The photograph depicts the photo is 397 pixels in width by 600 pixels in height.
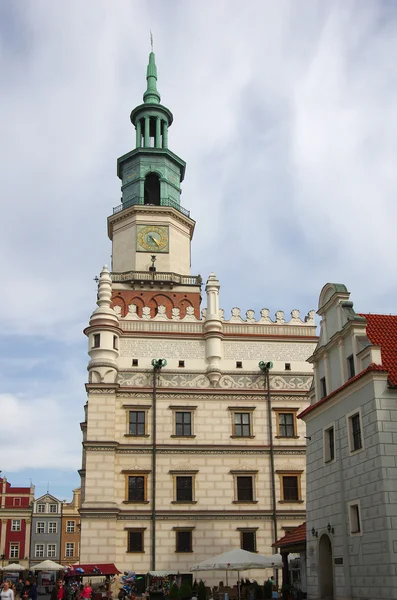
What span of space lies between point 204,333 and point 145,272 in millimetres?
6924

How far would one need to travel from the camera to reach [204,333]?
42156 mm

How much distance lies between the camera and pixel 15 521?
308 feet

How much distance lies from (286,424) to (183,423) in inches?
229

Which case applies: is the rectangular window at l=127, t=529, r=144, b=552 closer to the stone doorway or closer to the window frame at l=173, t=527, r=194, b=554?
the window frame at l=173, t=527, r=194, b=554

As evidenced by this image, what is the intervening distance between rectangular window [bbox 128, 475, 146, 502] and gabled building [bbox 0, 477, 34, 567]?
5838cm

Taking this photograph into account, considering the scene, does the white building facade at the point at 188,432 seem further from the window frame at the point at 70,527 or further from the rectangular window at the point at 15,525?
the window frame at the point at 70,527

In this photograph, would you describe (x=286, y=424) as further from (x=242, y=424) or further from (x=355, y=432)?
(x=355, y=432)

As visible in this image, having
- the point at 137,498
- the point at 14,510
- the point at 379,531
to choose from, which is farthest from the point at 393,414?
the point at 14,510

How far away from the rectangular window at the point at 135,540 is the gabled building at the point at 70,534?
58.0 meters

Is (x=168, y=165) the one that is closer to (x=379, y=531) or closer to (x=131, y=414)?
(x=131, y=414)

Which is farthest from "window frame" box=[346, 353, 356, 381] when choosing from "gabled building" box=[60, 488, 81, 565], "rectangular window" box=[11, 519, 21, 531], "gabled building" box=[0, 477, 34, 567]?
"rectangular window" box=[11, 519, 21, 531]

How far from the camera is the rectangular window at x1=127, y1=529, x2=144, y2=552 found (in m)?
37.6

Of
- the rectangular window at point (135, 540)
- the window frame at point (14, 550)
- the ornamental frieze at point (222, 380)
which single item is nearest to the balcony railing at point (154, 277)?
the ornamental frieze at point (222, 380)

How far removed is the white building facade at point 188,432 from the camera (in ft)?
124
